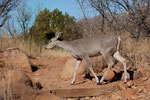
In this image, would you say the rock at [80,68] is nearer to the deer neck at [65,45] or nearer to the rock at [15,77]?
the deer neck at [65,45]

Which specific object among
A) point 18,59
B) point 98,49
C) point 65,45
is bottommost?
point 18,59

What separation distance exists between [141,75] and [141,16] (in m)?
3.55

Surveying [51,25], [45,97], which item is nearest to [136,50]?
[45,97]

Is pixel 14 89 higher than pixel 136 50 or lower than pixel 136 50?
lower

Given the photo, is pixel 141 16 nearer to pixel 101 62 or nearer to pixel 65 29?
pixel 101 62

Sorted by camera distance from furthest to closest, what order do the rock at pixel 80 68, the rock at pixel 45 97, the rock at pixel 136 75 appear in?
the rock at pixel 80 68 < the rock at pixel 136 75 < the rock at pixel 45 97

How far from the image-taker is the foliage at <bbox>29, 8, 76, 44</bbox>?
1972cm

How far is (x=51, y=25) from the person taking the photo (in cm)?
2100

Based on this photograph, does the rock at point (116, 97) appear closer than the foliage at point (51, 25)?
Yes

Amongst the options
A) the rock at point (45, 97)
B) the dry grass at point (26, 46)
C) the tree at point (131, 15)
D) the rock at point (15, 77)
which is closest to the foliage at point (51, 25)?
the dry grass at point (26, 46)

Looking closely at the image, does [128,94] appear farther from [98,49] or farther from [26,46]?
[26,46]

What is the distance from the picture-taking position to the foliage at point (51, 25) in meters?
19.7

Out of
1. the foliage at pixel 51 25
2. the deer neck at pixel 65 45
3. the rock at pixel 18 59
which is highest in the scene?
the foliage at pixel 51 25

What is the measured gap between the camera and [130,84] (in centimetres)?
620
